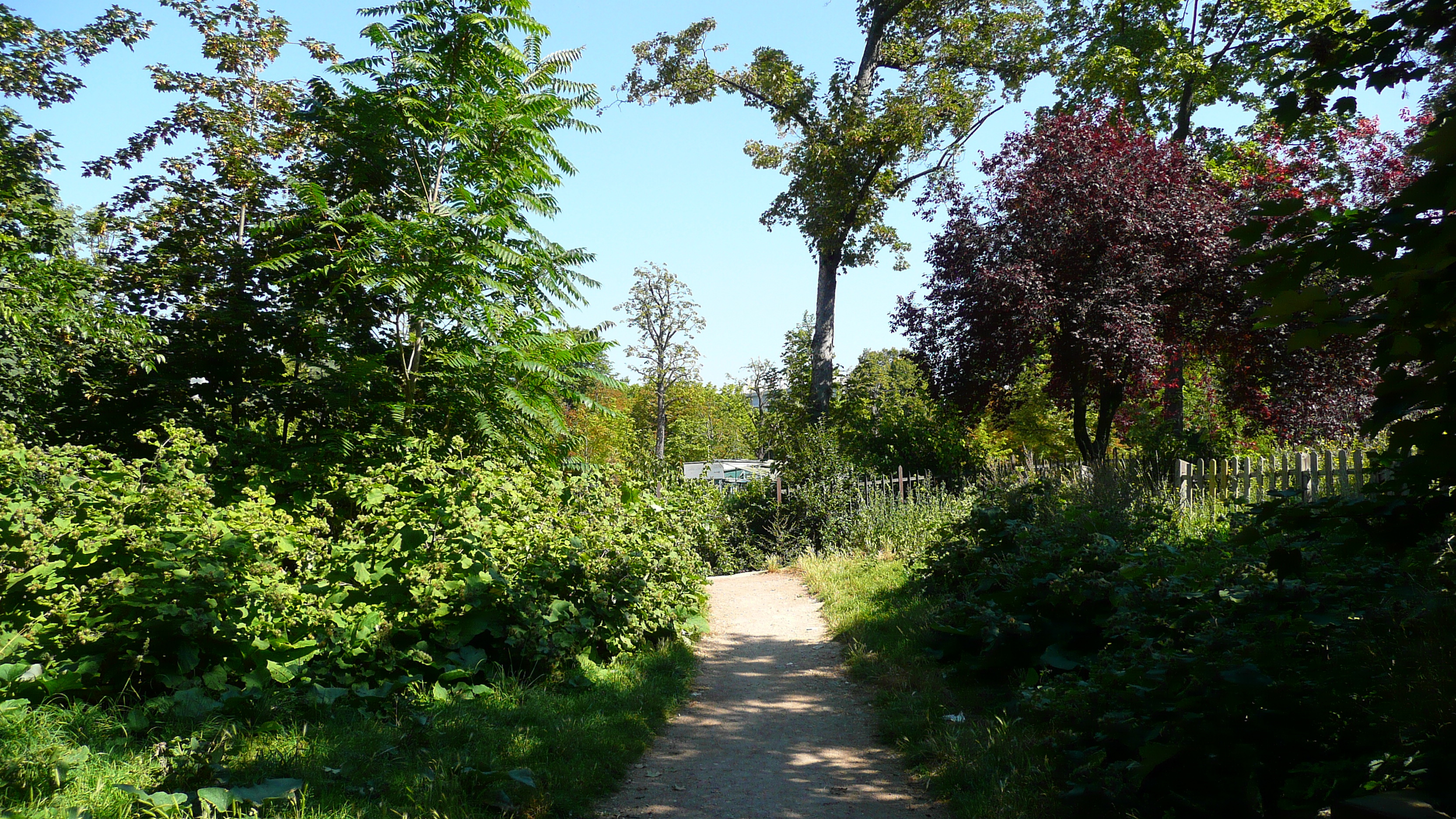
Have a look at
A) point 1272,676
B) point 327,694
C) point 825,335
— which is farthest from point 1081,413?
point 327,694

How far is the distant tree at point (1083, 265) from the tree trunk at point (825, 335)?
5.73 meters

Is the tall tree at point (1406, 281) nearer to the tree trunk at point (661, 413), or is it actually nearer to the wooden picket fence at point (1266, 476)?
the wooden picket fence at point (1266, 476)

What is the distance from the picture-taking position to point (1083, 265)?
12453mm

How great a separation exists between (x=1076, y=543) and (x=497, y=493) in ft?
15.4

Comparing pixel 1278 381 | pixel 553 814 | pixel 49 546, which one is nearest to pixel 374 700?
pixel 553 814

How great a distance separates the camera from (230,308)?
853cm

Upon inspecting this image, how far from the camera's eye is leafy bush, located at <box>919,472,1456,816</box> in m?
2.54

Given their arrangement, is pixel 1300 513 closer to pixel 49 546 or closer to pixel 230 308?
pixel 49 546

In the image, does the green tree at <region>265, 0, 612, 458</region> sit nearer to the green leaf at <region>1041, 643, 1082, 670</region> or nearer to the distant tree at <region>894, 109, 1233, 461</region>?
the green leaf at <region>1041, 643, 1082, 670</region>

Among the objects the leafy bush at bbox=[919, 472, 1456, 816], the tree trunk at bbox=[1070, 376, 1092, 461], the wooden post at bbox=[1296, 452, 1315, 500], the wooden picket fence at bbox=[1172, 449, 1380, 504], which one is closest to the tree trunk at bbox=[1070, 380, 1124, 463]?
the tree trunk at bbox=[1070, 376, 1092, 461]

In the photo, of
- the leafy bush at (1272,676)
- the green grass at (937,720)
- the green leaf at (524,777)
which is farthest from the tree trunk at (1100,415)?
the green leaf at (524,777)

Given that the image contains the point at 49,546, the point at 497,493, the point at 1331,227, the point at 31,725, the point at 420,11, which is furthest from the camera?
the point at 420,11

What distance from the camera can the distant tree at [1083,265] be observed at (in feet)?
39.3

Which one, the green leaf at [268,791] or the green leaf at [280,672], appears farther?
the green leaf at [280,672]
